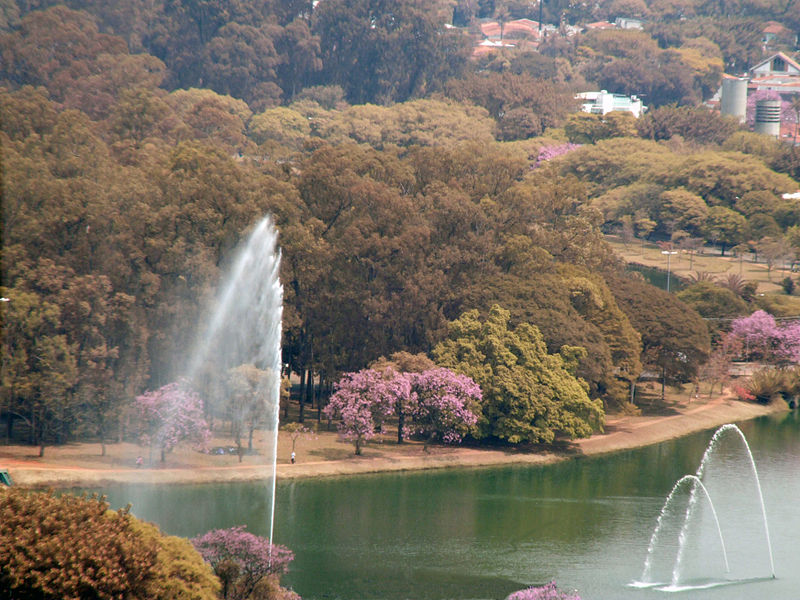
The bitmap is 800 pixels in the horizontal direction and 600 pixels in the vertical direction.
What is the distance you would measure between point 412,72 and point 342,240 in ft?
384

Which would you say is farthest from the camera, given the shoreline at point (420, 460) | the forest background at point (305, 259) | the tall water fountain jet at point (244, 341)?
the forest background at point (305, 259)

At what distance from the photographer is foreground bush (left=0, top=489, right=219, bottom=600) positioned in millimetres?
28453

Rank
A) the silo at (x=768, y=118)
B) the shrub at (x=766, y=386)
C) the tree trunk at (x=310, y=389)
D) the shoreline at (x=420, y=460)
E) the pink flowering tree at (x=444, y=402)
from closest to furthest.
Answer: the shoreline at (x=420, y=460) → the pink flowering tree at (x=444, y=402) → the tree trunk at (x=310, y=389) → the shrub at (x=766, y=386) → the silo at (x=768, y=118)

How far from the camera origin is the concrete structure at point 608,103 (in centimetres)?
18075

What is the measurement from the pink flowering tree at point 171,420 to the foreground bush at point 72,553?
27739 millimetres

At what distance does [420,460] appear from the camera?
63.9 meters

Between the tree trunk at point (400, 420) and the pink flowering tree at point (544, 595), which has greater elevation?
the tree trunk at point (400, 420)

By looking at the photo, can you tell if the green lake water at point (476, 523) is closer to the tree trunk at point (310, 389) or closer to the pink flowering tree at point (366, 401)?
the pink flowering tree at point (366, 401)

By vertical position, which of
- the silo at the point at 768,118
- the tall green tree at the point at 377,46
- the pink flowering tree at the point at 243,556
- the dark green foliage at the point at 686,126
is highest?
the tall green tree at the point at 377,46

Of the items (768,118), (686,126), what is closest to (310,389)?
(686,126)

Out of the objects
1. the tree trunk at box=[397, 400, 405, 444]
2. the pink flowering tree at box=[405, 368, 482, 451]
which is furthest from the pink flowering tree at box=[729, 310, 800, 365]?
the tree trunk at box=[397, 400, 405, 444]

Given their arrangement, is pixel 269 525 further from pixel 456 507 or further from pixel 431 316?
pixel 431 316

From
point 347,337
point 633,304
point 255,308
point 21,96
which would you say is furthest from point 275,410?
point 21,96

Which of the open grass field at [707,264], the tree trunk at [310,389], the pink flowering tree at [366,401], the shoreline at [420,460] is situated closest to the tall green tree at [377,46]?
the open grass field at [707,264]
